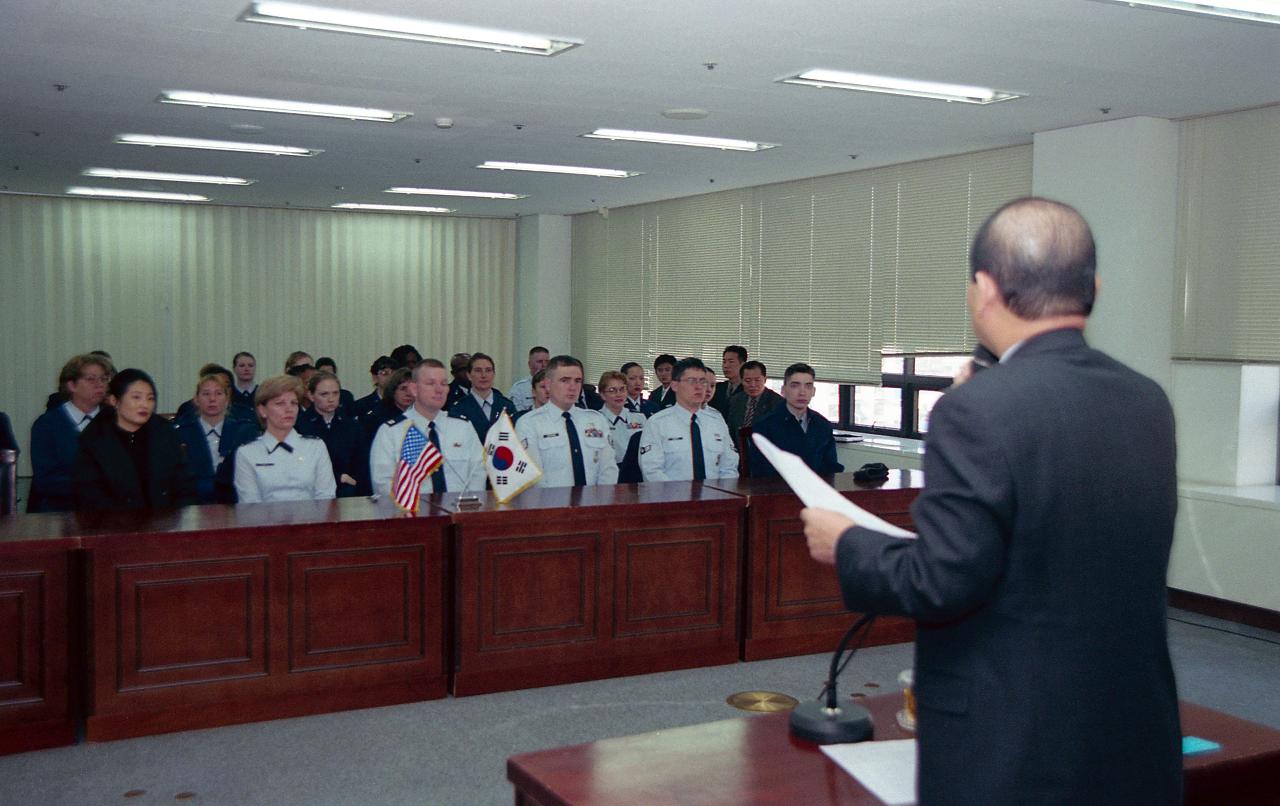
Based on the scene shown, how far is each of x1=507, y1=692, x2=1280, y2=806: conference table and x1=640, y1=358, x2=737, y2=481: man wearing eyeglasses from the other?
15.7 ft

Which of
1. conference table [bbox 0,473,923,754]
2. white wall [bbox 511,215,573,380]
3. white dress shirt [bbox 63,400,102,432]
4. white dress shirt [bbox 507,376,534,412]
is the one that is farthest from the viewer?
white wall [bbox 511,215,573,380]

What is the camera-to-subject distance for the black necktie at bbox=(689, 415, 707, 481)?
752 cm

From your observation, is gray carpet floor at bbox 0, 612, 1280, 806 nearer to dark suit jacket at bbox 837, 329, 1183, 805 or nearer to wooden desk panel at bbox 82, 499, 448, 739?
wooden desk panel at bbox 82, 499, 448, 739

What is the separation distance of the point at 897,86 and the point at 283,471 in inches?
161

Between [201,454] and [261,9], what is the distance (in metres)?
2.84

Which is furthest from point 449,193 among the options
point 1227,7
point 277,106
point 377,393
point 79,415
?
point 1227,7

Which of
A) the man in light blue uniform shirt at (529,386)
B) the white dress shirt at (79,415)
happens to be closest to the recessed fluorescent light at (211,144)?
the white dress shirt at (79,415)

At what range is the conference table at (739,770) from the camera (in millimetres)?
2189

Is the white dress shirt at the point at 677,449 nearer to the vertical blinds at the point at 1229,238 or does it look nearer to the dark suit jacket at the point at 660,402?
the vertical blinds at the point at 1229,238

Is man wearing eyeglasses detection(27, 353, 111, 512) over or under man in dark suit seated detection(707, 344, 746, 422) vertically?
under

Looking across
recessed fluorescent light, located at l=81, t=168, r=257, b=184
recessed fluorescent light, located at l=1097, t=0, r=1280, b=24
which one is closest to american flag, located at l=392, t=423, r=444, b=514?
recessed fluorescent light, located at l=1097, t=0, r=1280, b=24

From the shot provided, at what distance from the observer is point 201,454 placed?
6.89 m

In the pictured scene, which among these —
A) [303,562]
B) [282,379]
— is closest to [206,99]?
[282,379]

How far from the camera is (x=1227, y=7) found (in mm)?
4863
